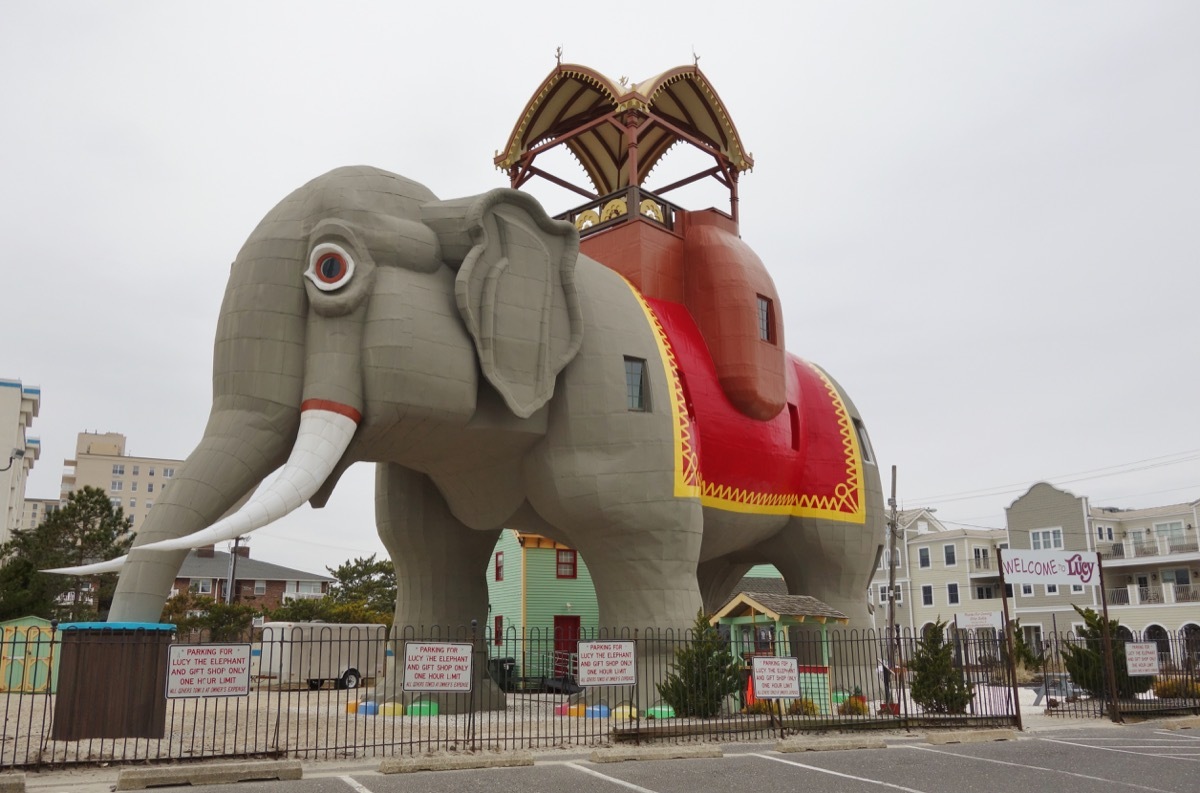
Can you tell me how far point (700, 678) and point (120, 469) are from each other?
126m

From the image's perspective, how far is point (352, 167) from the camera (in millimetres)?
13844

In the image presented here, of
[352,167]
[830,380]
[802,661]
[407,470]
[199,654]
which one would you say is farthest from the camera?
[830,380]

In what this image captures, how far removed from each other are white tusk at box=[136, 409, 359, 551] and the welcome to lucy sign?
10.7 metres

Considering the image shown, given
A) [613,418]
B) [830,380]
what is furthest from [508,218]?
[830,380]

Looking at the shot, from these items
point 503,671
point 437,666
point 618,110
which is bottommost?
point 503,671

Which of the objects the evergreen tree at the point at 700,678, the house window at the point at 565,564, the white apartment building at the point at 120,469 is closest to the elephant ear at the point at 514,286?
the evergreen tree at the point at 700,678

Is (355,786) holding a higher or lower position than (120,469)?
lower

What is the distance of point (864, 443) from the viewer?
20250mm

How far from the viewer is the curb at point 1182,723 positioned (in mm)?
16438

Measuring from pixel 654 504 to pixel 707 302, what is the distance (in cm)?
465

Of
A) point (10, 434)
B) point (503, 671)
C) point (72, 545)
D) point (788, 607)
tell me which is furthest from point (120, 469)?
point (788, 607)

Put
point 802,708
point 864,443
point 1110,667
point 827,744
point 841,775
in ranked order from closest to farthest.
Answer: point 841,775
point 827,744
point 802,708
point 1110,667
point 864,443

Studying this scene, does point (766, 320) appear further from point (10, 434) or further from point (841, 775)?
point (10, 434)

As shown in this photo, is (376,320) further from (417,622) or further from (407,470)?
(417,622)
